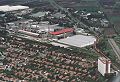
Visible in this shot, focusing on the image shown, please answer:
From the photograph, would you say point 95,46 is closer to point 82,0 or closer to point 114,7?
point 114,7

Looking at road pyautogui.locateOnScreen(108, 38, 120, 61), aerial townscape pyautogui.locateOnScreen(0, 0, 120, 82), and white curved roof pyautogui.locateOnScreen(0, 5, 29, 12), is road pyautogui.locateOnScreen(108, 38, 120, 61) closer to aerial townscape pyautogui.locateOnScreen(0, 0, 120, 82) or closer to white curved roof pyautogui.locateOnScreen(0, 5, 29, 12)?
aerial townscape pyautogui.locateOnScreen(0, 0, 120, 82)

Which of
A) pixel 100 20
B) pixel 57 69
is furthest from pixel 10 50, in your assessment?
pixel 100 20

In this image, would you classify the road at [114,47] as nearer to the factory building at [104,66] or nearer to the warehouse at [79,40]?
the warehouse at [79,40]

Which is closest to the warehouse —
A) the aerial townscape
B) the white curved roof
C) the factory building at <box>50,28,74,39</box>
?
the aerial townscape

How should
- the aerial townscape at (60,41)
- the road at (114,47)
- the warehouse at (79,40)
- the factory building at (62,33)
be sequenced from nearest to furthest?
the aerial townscape at (60,41) < the road at (114,47) < the warehouse at (79,40) < the factory building at (62,33)

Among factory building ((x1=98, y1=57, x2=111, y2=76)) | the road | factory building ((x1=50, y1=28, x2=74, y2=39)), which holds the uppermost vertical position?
factory building ((x1=98, y1=57, x2=111, y2=76))

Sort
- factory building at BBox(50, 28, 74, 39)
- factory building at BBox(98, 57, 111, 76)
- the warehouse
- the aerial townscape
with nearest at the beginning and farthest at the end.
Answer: factory building at BBox(98, 57, 111, 76) < the aerial townscape < the warehouse < factory building at BBox(50, 28, 74, 39)

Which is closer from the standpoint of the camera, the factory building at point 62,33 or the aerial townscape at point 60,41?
the aerial townscape at point 60,41

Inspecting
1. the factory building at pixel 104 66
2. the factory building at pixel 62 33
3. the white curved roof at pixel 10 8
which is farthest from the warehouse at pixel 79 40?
the white curved roof at pixel 10 8
